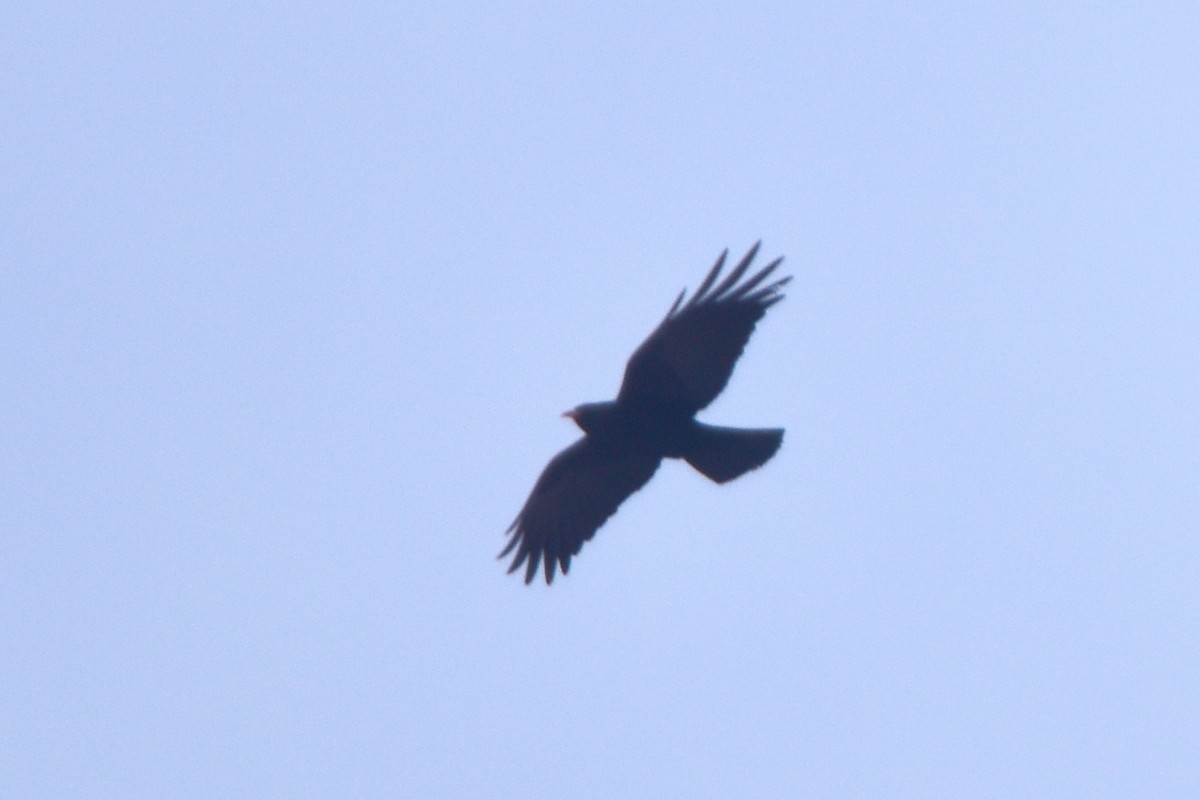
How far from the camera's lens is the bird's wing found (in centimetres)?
1731

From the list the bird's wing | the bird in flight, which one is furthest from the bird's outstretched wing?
the bird's wing

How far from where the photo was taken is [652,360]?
641 inches

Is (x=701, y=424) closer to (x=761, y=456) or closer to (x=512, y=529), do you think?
(x=761, y=456)

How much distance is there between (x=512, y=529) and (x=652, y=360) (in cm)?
211

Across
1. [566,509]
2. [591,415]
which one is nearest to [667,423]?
[591,415]

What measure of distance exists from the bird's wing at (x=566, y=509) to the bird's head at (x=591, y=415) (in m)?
0.57

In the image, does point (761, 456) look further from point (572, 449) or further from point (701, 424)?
point (572, 449)

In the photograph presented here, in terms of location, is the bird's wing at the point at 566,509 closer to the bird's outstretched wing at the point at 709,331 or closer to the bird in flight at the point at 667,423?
the bird in flight at the point at 667,423

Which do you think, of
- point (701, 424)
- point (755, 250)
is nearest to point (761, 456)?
point (701, 424)

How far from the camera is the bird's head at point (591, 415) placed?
54.7 ft

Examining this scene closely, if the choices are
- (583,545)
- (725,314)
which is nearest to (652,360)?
(725,314)

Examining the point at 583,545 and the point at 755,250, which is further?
the point at 583,545

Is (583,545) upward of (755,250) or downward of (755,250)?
downward

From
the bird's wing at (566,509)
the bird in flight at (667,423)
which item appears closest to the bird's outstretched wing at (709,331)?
the bird in flight at (667,423)
